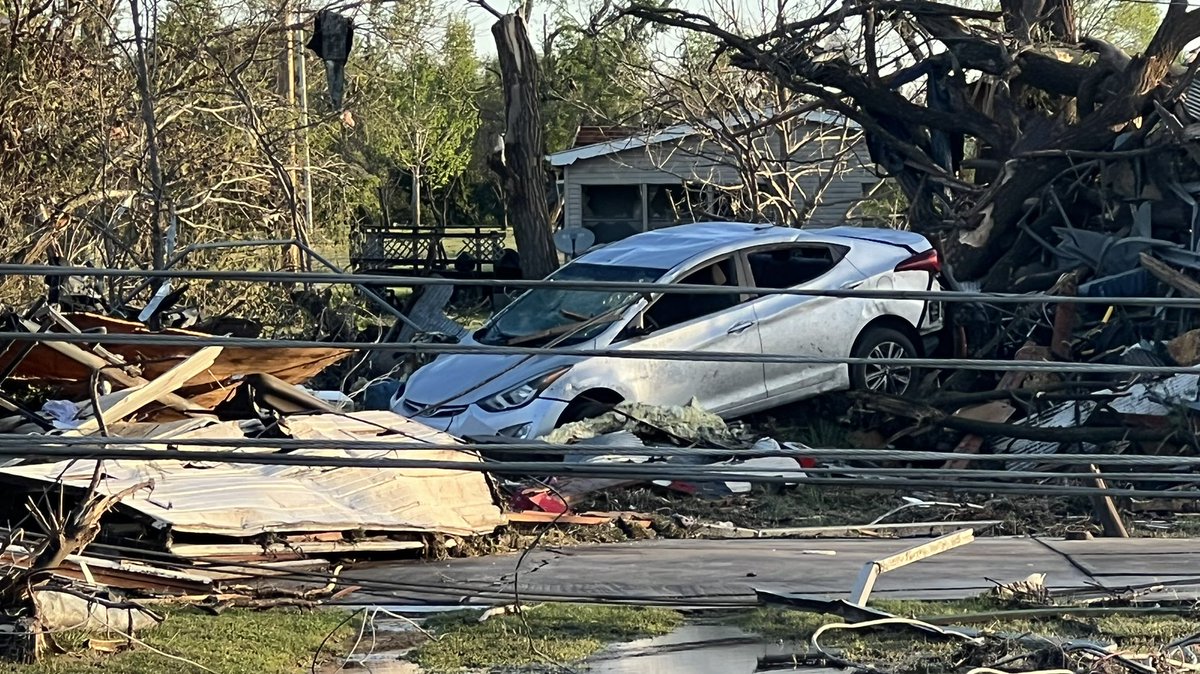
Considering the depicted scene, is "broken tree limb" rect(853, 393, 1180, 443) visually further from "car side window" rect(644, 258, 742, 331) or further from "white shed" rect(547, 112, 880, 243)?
"white shed" rect(547, 112, 880, 243)

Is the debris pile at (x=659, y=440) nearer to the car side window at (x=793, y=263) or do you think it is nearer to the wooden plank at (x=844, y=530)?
the wooden plank at (x=844, y=530)

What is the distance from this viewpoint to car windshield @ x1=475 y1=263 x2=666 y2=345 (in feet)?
35.7

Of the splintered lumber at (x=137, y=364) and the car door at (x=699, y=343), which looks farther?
the car door at (x=699, y=343)

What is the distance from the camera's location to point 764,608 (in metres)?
5.89

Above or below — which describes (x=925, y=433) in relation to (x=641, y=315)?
below

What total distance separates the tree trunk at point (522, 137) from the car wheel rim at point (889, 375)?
242 inches

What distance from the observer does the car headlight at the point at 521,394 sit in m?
10.3

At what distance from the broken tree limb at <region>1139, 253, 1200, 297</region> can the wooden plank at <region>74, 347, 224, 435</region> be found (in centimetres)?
822

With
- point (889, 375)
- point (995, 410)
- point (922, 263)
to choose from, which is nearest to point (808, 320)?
point (889, 375)

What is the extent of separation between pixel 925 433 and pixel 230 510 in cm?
643

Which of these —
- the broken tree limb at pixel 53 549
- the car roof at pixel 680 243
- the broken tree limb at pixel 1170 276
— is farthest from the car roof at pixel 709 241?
the broken tree limb at pixel 53 549

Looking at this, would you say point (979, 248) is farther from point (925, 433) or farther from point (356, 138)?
point (356, 138)

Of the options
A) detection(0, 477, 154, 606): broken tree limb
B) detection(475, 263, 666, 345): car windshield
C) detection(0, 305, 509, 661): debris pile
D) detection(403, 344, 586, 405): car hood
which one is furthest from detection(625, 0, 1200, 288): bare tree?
detection(0, 477, 154, 606): broken tree limb

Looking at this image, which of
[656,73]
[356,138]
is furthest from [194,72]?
[356,138]
